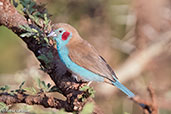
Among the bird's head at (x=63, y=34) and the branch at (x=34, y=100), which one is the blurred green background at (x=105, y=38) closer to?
the bird's head at (x=63, y=34)

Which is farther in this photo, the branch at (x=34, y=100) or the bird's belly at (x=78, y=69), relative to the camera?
the bird's belly at (x=78, y=69)

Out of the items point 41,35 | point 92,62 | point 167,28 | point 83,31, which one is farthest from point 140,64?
point 41,35

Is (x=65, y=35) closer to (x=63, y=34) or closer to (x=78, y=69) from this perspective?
(x=63, y=34)

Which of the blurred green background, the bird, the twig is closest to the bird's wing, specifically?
the bird

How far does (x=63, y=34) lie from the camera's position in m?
3.90

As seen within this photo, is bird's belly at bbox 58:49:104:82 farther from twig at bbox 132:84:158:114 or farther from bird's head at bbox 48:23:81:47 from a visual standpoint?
twig at bbox 132:84:158:114

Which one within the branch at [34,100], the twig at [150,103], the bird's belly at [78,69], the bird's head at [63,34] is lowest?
the twig at [150,103]

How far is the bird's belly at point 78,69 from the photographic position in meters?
3.66

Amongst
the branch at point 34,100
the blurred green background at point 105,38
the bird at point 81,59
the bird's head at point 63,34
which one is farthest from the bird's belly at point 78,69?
the blurred green background at point 105,38

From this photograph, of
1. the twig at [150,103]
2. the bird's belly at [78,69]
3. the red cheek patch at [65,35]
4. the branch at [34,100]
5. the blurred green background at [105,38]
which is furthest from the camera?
the blurred green background at [105,38]

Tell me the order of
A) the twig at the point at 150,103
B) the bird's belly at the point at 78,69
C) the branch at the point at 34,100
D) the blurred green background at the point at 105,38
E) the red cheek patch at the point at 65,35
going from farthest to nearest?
the blurred green background at the point at 105,38
the red cheek patch at the point at 65,35
the bird's belly at the point at 78,69
the branch at the point at 34,100
the twig at the point at 150,103

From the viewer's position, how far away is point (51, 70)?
334cm

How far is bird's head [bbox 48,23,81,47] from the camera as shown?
376 centimetres

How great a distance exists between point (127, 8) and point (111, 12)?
1.10 feet
